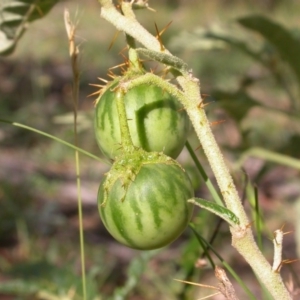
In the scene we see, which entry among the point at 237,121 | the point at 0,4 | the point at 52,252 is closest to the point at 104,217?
the point at 0,4

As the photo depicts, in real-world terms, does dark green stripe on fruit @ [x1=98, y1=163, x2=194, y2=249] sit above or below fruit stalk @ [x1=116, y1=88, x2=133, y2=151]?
below

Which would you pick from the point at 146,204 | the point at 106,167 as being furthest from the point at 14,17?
the point at 106,167

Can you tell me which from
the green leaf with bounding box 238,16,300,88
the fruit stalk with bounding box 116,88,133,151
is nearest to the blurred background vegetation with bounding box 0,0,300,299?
the green leaf with bounding box 238,16,300,88

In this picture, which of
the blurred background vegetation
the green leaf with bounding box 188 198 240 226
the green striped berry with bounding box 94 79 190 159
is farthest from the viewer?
the blurred background vegetation

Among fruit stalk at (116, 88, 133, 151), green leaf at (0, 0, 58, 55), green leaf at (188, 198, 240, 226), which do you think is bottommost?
green leaf at (188, 198, 240, 226)

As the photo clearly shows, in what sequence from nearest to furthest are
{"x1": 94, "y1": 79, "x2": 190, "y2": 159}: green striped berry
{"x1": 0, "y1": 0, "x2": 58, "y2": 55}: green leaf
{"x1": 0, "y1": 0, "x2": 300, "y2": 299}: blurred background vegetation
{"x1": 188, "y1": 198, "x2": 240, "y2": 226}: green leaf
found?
{"x1": 188, "y1": 198, "x2": 240, "y2": 226}: green leaf
{"x1": 94, "y1": 79, "x2": 190, "y2": 159}: green striped berry
{"x1": 0, "y1": 0, "x2": 58, "y2": 55}: green leaf
{"x1": 0, "y1": 0, "x2": 300, "y2": 299}: blurred background vegetation

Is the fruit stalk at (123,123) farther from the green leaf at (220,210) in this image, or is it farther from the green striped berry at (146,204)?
the green leaf at (220,210)

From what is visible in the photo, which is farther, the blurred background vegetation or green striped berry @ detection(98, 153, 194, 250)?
the blurred background vegetation

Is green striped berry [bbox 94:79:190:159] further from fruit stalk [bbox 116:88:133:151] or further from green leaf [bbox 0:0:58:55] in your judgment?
green leaf [bbox 0:0:58:55]
